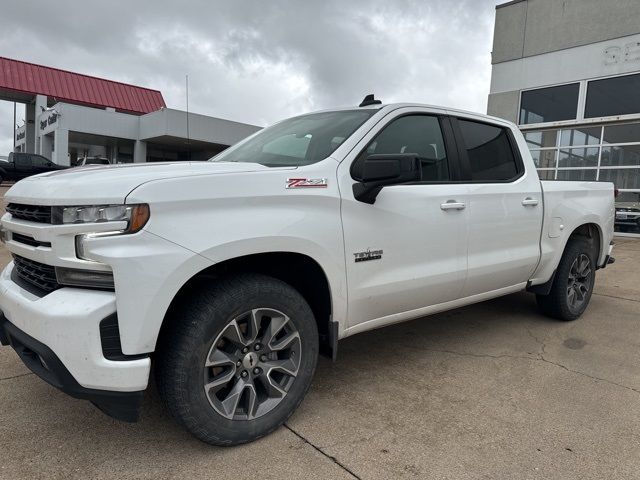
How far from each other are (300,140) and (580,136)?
12612 mm

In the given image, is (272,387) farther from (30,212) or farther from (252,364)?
(30,212)

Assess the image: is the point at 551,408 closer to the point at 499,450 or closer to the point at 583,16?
the point at 499,450

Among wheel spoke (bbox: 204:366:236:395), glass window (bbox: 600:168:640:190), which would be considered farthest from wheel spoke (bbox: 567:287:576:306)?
glass window (bbox: 600:168:640:190)

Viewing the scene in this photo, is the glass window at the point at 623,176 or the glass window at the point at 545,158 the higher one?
the glass window at the point at 545,158

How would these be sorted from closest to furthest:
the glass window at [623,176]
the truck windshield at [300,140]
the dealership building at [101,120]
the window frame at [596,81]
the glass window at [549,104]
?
the truck windshield at [300,140]
the window frame at [596,81]
the glass window at [623,176]
the glass window at [549,104]
the dealership building at [101,120]

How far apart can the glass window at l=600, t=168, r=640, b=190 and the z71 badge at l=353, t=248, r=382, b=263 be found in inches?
474

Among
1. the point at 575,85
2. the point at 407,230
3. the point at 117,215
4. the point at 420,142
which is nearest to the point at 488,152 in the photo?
the point at 420,142

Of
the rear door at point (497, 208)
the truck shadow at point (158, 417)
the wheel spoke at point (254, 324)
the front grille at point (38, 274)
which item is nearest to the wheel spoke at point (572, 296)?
the truck shadow at point (158, 417)

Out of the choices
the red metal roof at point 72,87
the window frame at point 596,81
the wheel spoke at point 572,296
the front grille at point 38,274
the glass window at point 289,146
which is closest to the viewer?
the front grille at point 38,274

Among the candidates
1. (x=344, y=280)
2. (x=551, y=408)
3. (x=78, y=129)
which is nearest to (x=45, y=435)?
(x=344, y=280)

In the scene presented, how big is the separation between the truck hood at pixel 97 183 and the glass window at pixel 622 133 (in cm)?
1311

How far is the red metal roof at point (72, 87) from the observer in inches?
1156

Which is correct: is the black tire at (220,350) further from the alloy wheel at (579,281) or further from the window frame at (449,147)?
the alloy wheel at (579,281)

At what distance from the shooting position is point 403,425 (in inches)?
106
